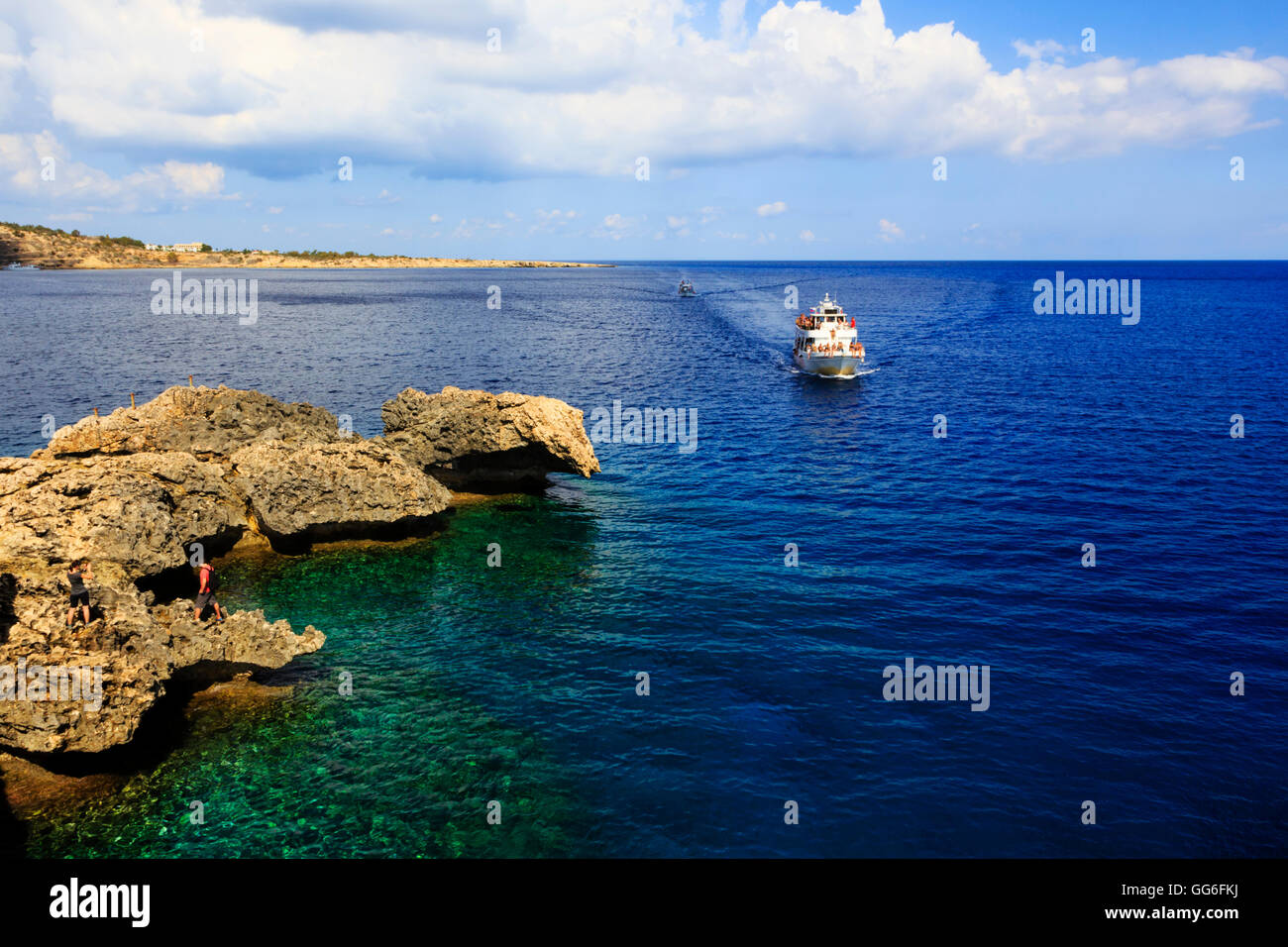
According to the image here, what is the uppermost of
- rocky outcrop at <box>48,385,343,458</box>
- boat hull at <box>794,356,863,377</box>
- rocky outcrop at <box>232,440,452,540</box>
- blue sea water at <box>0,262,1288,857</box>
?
boat hull at <box>794,356,863,377</box>

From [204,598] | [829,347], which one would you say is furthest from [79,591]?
[829,347]

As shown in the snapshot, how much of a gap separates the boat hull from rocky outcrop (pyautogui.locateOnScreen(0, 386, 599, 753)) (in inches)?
1867

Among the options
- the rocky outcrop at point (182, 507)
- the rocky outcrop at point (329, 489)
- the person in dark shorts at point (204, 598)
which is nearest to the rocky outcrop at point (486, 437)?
the rocky outcrop at point (182, 507)

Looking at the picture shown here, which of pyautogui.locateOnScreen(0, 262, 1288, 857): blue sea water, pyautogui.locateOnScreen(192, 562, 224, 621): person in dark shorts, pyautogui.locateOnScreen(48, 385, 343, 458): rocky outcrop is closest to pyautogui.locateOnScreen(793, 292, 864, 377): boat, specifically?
pyautogui.locateOnScreen(0, 262, 1288, 857): blue sea water

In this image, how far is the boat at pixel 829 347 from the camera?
81312mm

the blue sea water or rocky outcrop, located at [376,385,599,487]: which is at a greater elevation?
rocky outcrop, located at [376,385,599,487]

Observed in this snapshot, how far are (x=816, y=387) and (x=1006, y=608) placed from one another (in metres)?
51.3

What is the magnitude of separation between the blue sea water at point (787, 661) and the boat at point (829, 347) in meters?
21.4

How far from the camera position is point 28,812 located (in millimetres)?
17875

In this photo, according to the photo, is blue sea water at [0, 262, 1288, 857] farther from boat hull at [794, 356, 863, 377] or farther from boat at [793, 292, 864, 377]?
boat at [793, 292, 864, 377]

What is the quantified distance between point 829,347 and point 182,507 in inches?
2553

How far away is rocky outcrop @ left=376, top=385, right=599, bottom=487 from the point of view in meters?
38.3

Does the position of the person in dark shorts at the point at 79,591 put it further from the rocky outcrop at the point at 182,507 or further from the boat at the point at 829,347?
the boat at the point at 829,347
